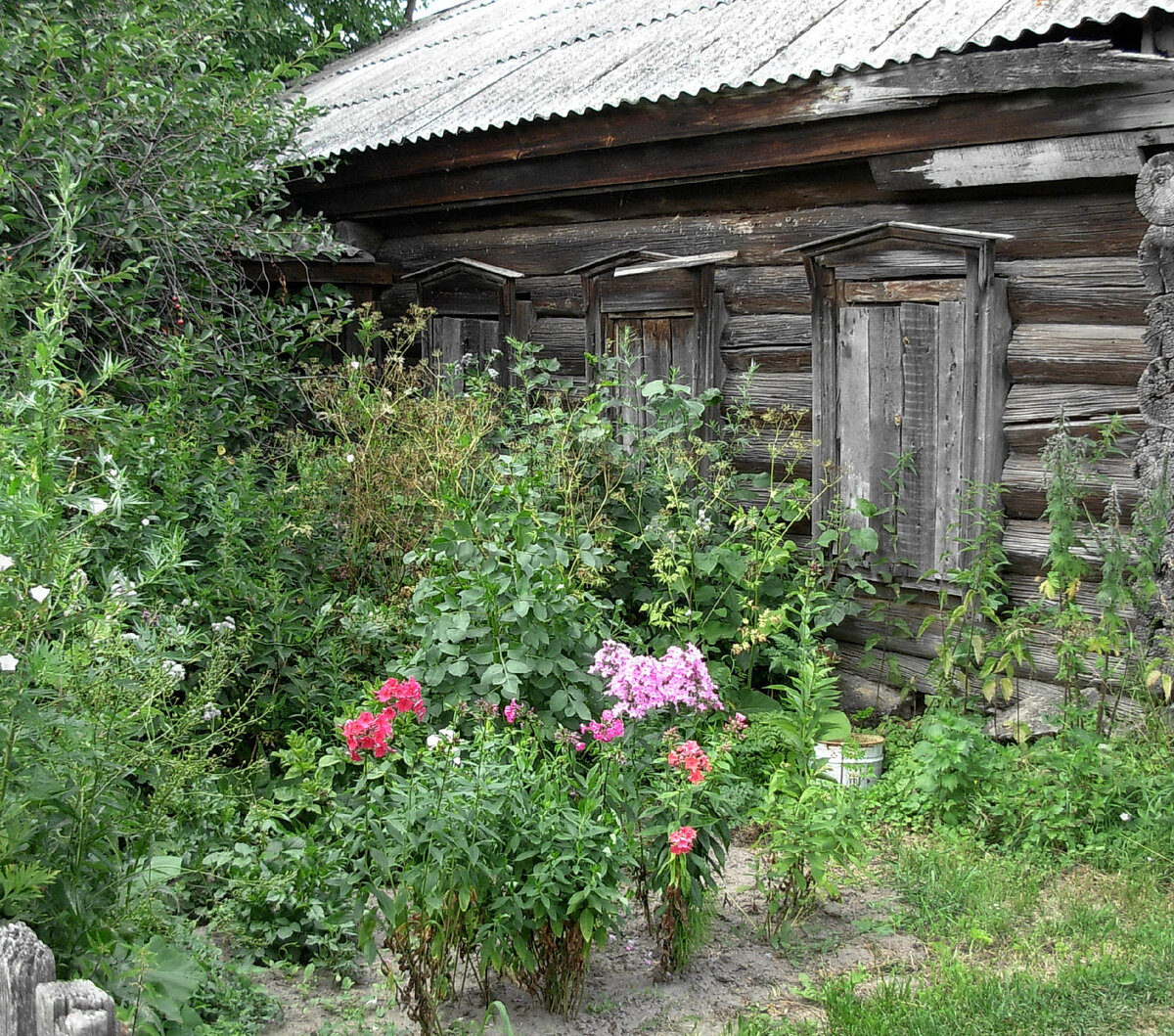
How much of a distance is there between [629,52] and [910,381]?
352 cm

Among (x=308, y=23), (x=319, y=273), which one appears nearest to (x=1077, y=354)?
(x=319, y=273)

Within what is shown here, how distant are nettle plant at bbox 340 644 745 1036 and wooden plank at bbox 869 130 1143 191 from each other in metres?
3.06

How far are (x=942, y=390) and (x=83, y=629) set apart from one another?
3.93 m

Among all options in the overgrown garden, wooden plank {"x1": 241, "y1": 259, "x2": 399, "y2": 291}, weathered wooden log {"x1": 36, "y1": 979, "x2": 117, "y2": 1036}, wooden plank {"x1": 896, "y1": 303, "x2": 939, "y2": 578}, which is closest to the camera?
weathered wooden log {"x1": 36, "y1": 979, "x2": 117, "y2": 1036}

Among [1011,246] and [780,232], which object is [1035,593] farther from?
[780,232]

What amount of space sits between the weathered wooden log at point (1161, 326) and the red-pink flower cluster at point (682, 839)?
3021mm

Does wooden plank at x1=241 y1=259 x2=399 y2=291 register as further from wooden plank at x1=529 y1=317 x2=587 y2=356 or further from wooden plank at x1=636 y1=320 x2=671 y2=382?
wooden plank at x1=636 y1=320 x2=671 y2=382

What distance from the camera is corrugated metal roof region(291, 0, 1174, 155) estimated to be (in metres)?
5.46

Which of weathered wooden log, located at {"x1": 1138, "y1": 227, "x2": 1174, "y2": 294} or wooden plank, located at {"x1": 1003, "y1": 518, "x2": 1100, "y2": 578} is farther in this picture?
wooden plank, located at {"x1": 1003, "y1": 518, "x2": 1100, "y2": 578}

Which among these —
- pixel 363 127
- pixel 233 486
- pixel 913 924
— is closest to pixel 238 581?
pixel 233 486

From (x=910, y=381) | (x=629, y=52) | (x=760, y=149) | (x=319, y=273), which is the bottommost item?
(x=910, y=381)

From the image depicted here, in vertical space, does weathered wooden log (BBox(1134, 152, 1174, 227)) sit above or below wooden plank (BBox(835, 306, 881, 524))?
above

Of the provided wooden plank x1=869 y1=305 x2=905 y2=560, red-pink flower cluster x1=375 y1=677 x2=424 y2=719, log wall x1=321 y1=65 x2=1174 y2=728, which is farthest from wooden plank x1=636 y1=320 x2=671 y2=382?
red-pink flower cluster x1=375 y1=677 x2=424 y2=719

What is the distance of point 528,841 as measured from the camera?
3053mm
